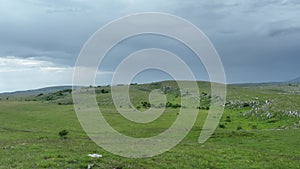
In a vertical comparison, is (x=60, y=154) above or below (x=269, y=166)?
above

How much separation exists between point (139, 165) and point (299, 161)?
566 inches

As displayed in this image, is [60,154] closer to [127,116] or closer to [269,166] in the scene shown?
[269,166]

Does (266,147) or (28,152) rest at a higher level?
(28,152)

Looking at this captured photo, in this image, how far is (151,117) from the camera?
71.8 m

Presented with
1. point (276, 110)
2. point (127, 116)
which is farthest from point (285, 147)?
point (127, 116)

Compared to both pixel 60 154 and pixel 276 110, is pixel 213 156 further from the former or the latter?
pixel 276 110

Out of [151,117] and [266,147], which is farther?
[151,117]

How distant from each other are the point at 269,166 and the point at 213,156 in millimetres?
4713

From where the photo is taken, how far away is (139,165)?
72.0 feet

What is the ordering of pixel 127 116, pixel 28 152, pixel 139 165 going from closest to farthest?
pixel 139 165 → pixel 28 152 → pixel 127 116

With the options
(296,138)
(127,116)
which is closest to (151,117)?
(127,116)

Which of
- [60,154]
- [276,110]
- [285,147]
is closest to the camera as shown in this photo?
[60,154]

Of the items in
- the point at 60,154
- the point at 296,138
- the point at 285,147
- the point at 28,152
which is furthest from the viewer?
the point at 296,138

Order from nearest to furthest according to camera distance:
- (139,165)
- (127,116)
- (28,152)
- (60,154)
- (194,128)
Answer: (139,165) → (60,154) → (28,152) → (194,128) → (127,116)
